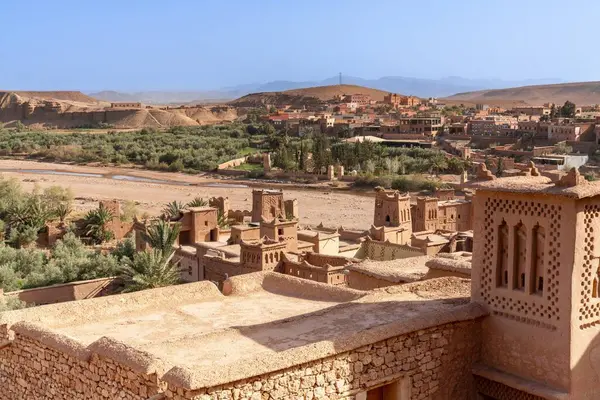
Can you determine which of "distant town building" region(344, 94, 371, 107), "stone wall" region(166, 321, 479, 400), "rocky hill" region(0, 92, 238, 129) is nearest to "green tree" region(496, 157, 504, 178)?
"stone wall" region(166, 321, 479, 400)

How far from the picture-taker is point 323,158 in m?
55.4

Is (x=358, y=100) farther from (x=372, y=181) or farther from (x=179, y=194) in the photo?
(x=179, y=194)

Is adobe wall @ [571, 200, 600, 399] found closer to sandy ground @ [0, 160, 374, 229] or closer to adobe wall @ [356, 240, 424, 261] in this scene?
adobe wall @ [356, 240, 424, 261]

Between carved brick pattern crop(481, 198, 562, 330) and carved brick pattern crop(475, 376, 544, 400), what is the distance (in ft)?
2.24

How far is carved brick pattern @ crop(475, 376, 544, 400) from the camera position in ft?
24.2

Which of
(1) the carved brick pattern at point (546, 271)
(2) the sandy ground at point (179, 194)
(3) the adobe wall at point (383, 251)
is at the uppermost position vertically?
(1) the carved brick pattern at point (546, 271)

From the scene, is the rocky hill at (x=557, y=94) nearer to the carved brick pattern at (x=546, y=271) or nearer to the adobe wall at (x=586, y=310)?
the carved brick pattern at (x=546, y=271)

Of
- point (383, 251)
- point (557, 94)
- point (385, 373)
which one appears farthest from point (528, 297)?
point (557, 94)

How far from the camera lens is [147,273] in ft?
52.7

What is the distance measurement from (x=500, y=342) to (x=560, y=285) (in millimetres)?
965

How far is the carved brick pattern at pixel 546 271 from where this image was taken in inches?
279

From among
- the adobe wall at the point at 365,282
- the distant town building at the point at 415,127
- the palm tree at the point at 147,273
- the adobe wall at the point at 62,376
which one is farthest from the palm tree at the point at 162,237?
the distant town building at the point at 415,127

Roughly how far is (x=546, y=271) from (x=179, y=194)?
41996 mm

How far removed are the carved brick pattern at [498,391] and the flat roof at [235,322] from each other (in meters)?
0.73
